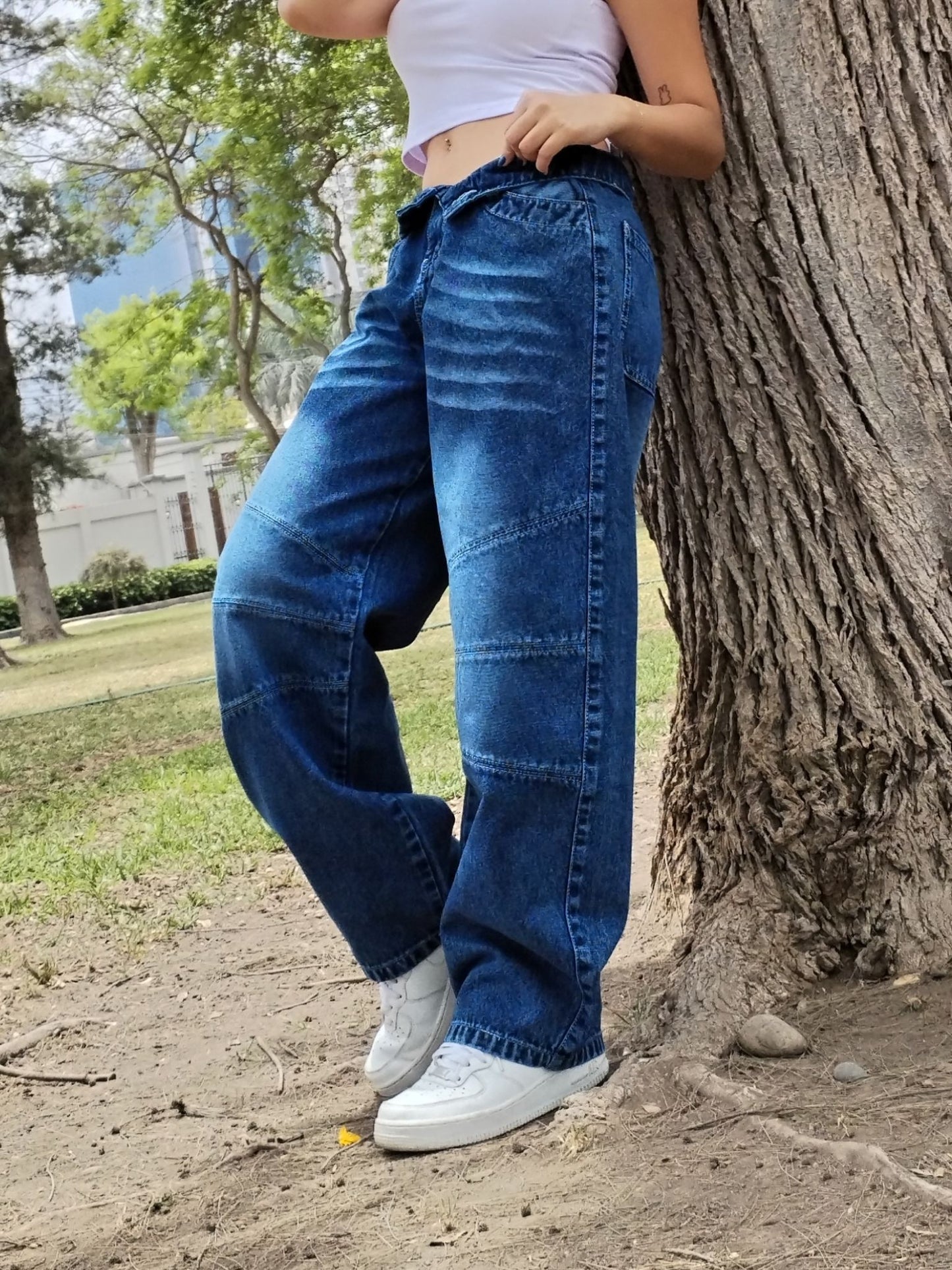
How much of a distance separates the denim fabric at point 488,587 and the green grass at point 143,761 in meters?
1.54

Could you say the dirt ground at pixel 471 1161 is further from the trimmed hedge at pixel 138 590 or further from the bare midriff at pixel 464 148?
the trimmed hedge at pixel 138 590

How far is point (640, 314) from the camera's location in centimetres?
162

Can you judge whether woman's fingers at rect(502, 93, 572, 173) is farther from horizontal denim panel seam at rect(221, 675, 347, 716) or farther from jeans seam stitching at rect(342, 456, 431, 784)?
horizontal denim panel seam at rect(221, 675, 347, 716)

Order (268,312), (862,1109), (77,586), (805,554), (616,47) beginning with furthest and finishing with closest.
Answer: (268,312), (77,586), (805,554), (616,47), (862,1109)

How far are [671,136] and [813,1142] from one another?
47.1 inches

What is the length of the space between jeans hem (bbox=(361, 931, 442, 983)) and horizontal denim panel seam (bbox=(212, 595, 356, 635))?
16.5 inches

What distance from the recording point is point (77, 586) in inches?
247

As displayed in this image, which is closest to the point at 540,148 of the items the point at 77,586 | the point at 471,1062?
the point at 471,1062

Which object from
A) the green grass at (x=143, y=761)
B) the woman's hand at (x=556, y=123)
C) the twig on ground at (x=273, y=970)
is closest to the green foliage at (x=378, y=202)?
the green grass at (x=143, y=761)

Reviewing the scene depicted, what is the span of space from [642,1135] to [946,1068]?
0.39 meters

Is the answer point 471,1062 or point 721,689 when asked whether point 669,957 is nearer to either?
point 721,689

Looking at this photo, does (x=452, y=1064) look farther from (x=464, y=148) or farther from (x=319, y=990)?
(x=464, y=148)

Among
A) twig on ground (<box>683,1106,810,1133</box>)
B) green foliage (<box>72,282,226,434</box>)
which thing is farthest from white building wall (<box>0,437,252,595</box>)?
twig on ground (<box>683,1106,810,1133</box>)

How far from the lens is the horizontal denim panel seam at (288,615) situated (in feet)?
5.29
